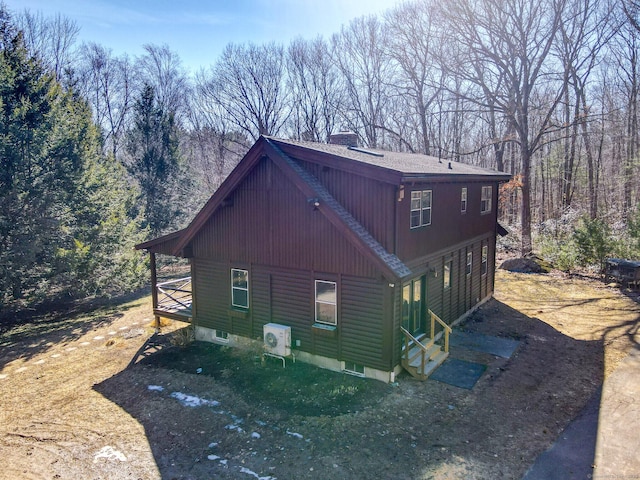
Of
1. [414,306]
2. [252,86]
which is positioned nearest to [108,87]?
[252,86]

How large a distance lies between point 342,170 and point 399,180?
1.61 meters

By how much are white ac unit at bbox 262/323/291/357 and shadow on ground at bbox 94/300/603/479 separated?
44 cm

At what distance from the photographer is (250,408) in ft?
31.1

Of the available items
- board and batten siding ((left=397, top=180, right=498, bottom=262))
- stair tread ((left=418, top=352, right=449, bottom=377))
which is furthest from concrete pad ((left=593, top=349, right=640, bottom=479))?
board and batten siding ((left=397, top=180, right=498, bottom=262))

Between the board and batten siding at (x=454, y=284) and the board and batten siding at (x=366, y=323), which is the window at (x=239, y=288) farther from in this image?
the board and batten siding at (x=454, y=284)

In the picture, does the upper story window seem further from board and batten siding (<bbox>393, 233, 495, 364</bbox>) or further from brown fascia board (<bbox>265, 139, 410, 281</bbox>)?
brown fascia board (<bbox>265, 139, 410, 281</bbox>)

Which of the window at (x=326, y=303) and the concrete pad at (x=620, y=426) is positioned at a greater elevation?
the window at (x=326, y=303)

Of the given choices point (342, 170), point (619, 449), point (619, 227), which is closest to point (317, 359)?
point (342, 170)

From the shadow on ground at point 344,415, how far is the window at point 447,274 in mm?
2305

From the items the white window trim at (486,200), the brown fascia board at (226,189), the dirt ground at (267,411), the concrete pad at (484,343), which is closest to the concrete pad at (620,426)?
the dirt ground at (267,411)

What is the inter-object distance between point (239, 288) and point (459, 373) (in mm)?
6466

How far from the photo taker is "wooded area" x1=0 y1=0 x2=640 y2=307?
52.5 ft

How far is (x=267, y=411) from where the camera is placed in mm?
9344

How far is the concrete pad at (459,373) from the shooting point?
1058cm
